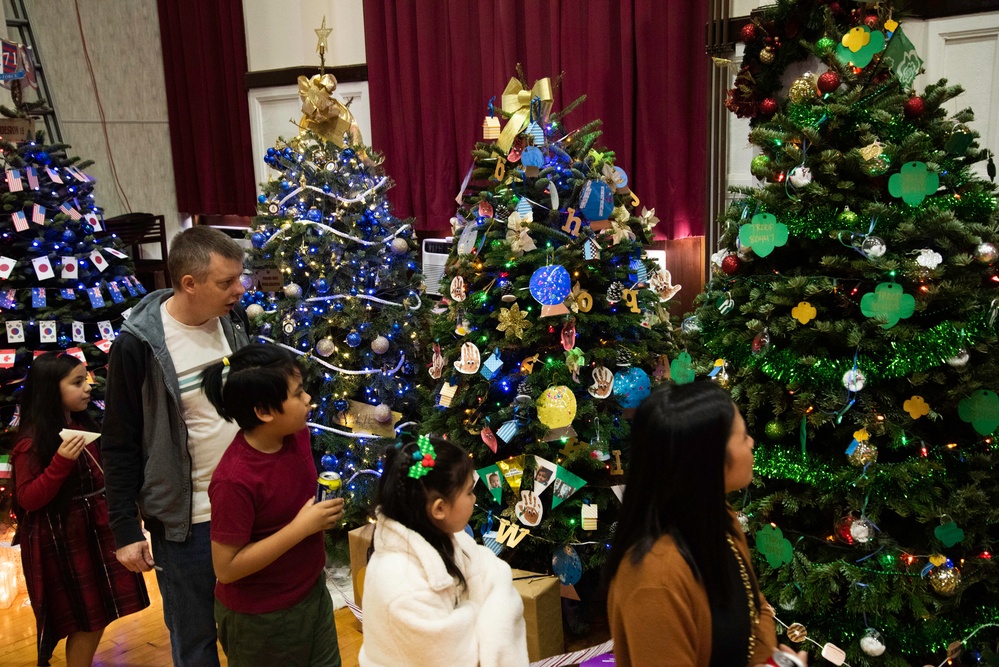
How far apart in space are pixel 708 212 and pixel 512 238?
5.26 feet

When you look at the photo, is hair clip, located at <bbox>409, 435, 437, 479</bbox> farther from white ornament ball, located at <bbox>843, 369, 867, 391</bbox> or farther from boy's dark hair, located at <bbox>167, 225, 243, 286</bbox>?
white ornament ball, located at <bbox>843, 369, 867, 391</bbox>

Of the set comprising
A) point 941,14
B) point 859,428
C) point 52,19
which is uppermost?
point 52,19

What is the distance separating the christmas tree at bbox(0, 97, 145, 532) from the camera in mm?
4457

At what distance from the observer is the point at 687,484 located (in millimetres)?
1410

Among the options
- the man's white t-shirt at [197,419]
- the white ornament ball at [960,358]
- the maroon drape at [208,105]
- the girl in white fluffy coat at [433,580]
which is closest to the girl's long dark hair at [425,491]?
the girl in white fluffy coat at [433,580]

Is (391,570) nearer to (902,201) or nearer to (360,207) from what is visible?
(902,201)

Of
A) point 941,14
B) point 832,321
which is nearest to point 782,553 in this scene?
point 832,321

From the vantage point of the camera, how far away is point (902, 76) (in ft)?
8.30

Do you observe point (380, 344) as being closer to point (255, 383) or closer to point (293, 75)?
point (255, 383)

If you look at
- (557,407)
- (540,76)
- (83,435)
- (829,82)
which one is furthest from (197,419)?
(540,76)

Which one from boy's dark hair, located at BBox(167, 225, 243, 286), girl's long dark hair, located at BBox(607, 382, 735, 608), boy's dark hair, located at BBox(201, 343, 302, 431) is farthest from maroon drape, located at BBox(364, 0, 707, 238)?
girl's long dark hair, located at BBox(607, 382, 735, 608)

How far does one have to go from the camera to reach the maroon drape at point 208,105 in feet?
21.6

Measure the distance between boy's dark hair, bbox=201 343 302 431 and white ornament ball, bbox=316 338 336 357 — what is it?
1952 mm

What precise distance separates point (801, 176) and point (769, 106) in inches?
17.7
